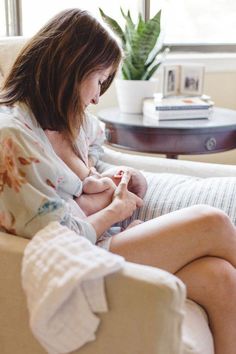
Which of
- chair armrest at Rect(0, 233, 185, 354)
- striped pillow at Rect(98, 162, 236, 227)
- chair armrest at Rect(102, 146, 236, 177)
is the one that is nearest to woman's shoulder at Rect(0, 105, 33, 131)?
chair armrest at Rect(0, 233, 185, 354)

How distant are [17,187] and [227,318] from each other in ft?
1.71

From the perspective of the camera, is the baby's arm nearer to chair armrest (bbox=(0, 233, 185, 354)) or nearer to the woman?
the woman

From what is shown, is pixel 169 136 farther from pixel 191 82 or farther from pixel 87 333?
pixel 87 333

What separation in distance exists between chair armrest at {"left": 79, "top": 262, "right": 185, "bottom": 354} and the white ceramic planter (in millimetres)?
1352

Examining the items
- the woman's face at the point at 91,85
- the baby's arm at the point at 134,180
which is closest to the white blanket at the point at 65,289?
the woman's face at the point at 91,85

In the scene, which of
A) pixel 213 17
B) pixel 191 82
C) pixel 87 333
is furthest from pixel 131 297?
pixel 213 17

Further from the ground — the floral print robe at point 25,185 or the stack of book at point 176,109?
the floral print robe at point 25,185

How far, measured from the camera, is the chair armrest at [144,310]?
824 mm

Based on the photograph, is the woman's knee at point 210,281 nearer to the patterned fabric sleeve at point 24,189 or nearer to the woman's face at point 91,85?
the patterned fabric sleeve at point 24,189

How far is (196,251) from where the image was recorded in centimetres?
120

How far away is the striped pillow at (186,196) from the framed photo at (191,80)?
2.36 feet

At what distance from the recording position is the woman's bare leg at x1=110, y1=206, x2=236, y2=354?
114 cm

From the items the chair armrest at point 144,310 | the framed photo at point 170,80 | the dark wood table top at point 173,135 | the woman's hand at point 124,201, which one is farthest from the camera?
the framed photo at point 170,80

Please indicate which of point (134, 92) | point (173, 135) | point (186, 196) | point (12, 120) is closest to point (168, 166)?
point (173, 135)
